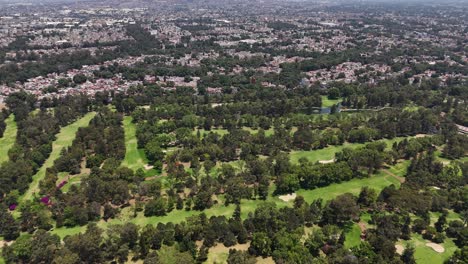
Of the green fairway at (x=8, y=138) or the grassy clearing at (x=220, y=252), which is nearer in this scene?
the grassy clearing at (x=220, y=252)

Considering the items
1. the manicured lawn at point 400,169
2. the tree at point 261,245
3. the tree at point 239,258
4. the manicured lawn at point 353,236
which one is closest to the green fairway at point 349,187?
the manicured lawn at point 400,169

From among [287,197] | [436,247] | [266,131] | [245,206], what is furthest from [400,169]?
[245,206]

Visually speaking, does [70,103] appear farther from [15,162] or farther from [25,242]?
[25,242]

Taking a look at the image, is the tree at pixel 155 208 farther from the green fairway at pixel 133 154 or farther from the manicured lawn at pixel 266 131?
the manicured lawn at pixel 266 131

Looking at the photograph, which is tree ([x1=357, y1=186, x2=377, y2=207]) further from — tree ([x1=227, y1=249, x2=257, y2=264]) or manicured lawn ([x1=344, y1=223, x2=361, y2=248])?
tree ([x1=227, y1=249, x2=257, y2=264])

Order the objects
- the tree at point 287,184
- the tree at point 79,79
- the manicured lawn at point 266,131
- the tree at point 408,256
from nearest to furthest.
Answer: the tree at point 408,256
the tree at point 287,184
the manicured lawn at point 266,131
the tree at point 79,79
